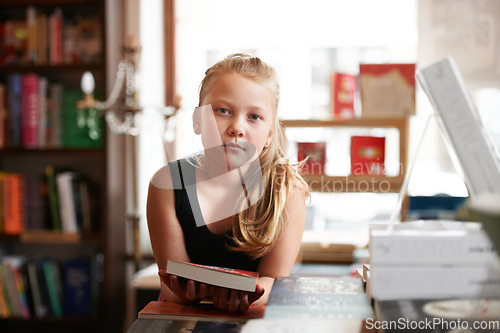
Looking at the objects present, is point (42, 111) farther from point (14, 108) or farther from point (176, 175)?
point (176, 175)

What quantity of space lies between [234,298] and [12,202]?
180cm

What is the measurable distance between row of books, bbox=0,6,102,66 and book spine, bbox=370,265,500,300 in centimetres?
192

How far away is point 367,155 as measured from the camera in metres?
0.93

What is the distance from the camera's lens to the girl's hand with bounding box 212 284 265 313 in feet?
1.97

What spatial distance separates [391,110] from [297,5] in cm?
134

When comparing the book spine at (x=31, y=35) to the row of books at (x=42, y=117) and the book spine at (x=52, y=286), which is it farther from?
the book spine at (x=52, y=286)

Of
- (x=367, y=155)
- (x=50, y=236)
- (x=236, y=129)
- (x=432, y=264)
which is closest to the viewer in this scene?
(x=432, y=264)

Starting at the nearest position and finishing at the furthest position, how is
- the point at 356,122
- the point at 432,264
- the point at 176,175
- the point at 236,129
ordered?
the point at 432,264 < the point at 236,129 < the point at 176,175 < the point at 356,122

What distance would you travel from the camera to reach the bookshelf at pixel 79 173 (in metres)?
2.06

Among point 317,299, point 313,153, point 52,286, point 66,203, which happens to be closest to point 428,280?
point 317,299

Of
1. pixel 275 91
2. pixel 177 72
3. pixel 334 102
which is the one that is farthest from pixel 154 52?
pixel 275 91

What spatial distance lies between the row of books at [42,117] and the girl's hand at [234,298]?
1.62 meters

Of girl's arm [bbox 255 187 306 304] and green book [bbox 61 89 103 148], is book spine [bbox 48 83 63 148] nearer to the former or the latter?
green book [bbox 61 89 103 148]

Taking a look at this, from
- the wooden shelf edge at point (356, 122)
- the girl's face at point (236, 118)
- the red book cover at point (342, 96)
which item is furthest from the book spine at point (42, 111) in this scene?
the girl's face at point (236, 118)
